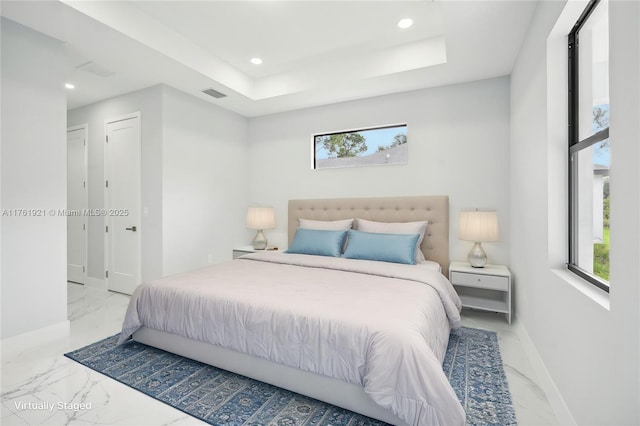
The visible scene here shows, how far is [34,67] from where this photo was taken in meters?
2.58

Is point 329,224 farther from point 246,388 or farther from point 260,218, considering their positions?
point 246,388

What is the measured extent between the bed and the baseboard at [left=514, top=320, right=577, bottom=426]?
1.80 ft

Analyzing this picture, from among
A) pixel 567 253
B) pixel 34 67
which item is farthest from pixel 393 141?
pixel 34 67

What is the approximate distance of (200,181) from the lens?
4.16 m

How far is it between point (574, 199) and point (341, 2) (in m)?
2.28

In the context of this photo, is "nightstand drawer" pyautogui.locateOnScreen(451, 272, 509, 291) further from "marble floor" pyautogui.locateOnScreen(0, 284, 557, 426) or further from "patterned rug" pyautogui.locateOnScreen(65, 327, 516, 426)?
"patterned rug" pyautogui.locateOnScreen(65, 327, 516, 426)

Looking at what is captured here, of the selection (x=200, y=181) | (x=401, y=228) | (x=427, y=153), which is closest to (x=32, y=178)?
(x=200, y=181)

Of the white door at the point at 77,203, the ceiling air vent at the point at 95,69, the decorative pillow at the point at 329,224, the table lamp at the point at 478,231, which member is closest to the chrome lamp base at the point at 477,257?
the table lamp at the point at 478,231

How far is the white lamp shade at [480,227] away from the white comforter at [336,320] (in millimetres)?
668

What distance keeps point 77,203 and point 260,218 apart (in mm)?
2804

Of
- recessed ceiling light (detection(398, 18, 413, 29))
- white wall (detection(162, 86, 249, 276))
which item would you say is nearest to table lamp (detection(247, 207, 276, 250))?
white wall (detection(162, 86, 249, 276))

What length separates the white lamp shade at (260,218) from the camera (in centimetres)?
440

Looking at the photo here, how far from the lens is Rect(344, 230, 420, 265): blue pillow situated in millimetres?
3041

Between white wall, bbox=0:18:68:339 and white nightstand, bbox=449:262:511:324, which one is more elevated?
white wall, bbox=0:18:68:339
